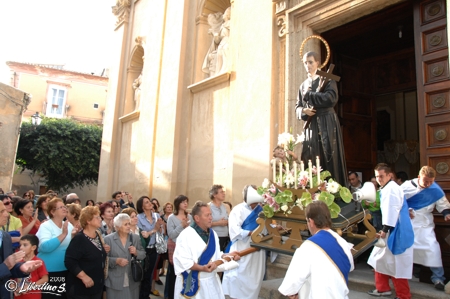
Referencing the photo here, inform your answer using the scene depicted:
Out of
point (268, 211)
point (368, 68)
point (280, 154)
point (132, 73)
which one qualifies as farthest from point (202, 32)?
point (268, 211)

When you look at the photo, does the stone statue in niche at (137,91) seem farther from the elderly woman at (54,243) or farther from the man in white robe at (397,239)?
the man in white robe at (397,239)

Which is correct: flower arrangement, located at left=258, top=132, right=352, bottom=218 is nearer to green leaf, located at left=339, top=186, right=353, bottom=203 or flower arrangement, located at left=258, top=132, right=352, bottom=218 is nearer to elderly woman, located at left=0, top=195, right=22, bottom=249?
green leaf, located at left=339, top=186, right=353, bottom=203

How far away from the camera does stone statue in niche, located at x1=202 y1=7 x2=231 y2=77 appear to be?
1077 centimetres

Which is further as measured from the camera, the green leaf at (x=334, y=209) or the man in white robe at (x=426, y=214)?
the man in white robe at (x=426, y=214)

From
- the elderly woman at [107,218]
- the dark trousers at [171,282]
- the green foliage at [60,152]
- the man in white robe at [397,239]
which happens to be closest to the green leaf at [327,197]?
the man in white robe at [397,239]

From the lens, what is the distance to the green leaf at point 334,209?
4125 millimetres

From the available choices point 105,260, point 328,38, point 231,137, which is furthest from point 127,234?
point 328,38

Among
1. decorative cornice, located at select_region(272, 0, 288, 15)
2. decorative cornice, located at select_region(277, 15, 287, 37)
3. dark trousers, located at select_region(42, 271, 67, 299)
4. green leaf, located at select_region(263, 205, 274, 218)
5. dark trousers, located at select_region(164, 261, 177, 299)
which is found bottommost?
dark trousers, located at select_region(164, 261, 177, 299)

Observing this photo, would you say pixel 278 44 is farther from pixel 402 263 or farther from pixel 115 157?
pixel 115 157

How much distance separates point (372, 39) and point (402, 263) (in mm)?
6131

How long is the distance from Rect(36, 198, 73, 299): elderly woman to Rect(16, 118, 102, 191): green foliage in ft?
66.4

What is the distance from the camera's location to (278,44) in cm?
852

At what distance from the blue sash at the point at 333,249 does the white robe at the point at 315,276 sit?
0.03m

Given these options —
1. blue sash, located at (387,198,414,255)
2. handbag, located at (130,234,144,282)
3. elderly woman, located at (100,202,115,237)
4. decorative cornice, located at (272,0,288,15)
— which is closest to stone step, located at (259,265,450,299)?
blue sash, located at (387,198,414,255)
